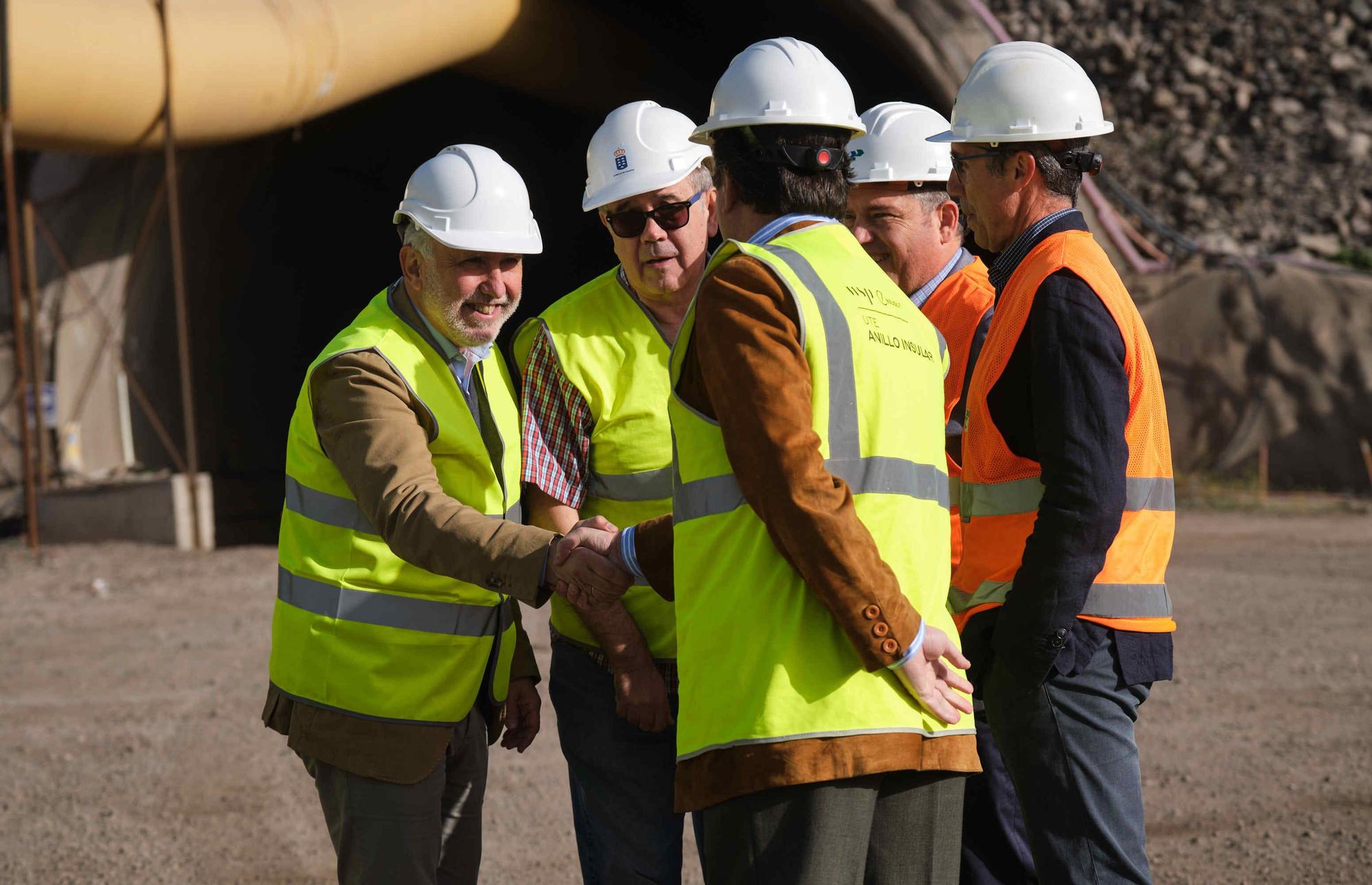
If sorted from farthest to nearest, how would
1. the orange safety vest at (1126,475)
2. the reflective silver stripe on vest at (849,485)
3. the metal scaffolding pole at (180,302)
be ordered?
1. the metal scaffolding pole at (180,302)
2. the orange safety vest at (1126,475)
3. the reflective silver stripe on vest at (849,485)

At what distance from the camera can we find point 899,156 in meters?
3.79

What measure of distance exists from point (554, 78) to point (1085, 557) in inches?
459

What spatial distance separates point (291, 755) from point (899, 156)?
12.2ft

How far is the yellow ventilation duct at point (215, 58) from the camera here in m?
9.63

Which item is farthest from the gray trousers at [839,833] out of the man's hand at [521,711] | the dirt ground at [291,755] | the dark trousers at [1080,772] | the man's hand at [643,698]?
the dirt ground at [291,755]

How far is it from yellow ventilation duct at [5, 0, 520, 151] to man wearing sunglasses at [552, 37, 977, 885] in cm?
880

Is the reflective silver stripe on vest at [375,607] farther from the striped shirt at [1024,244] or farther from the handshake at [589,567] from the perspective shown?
the striped shirt at [1024,244]

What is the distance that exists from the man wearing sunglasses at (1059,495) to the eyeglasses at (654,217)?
2.21ft

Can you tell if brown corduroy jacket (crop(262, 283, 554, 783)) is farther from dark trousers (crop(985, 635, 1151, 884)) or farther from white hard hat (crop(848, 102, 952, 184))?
white hard hat (crop(848, 102, 952, 184))

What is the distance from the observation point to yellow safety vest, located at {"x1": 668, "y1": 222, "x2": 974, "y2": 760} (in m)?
2.17

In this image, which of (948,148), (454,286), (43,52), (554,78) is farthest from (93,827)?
(554,78)

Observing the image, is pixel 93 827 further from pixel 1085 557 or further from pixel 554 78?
pixel 554 78


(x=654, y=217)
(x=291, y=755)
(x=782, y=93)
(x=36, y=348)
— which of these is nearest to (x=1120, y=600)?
(x=782, y=93)

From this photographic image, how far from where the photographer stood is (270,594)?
9266 mm
